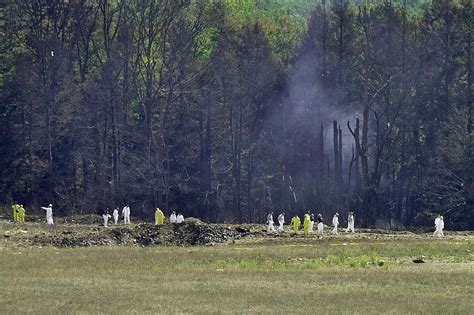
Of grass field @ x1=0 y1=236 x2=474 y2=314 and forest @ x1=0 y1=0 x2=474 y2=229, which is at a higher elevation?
forest @ x1=0 y1=0 x2=474 y2=229

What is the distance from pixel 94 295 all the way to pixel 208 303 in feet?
11.6

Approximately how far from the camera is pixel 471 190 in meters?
73.6

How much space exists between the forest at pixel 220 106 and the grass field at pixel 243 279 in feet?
102

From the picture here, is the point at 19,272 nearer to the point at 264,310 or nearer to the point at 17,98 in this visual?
the point at 264,310

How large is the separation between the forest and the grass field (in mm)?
30994

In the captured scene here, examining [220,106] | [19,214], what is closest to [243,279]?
[19,214]

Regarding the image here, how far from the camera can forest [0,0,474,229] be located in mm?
81938

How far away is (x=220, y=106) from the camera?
87312mm

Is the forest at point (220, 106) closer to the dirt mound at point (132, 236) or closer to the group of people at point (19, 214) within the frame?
the group of people at point (19, 214)

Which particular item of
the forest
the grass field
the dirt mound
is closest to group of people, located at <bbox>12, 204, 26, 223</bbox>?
the dirt mound

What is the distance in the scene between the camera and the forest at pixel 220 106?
8194cm

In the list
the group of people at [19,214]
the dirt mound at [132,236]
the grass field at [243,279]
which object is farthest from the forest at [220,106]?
the grass field at [243,279]

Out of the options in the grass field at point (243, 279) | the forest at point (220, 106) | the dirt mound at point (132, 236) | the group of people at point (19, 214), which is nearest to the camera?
the grass field at point (243, 279)

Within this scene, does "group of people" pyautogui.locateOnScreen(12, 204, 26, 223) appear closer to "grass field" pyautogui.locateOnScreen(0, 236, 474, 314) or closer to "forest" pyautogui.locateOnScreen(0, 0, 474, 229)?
"forest" pyautogui.locateOnScreen(0, 0, 474, 229)
